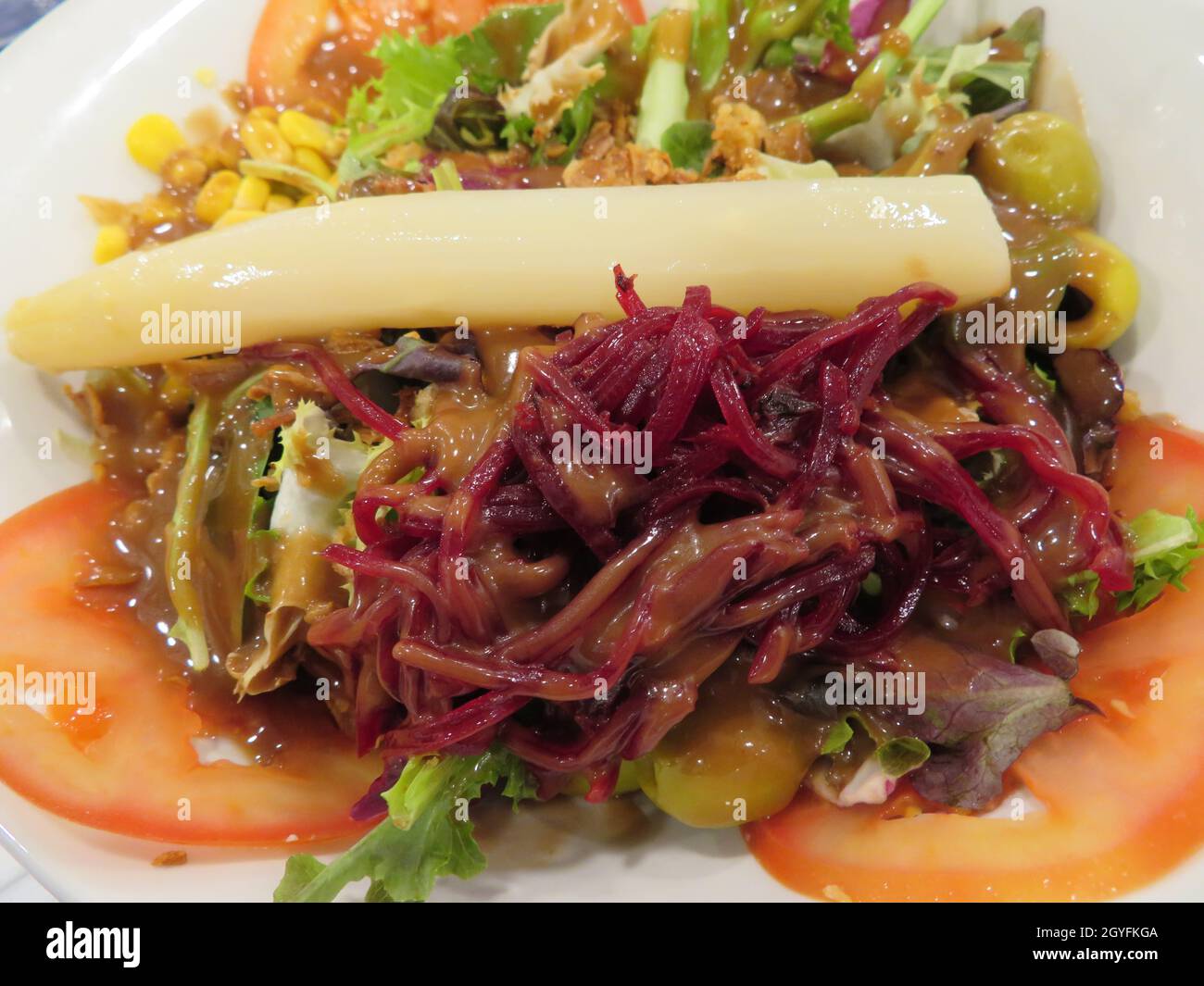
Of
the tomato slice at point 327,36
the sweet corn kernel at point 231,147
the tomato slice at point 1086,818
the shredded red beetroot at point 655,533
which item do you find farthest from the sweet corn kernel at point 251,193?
the tomato slice at point 1086,818

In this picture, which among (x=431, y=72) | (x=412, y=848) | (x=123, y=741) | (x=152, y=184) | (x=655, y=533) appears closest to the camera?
(x=655, y=533)

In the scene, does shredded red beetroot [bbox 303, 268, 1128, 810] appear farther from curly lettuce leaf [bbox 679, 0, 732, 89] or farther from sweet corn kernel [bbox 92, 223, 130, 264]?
sweet corn kernel [bbox 92, 223, 130, 264]

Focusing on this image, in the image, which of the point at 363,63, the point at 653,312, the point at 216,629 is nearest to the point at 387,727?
the point at 216,629

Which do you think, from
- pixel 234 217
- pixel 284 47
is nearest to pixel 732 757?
pixel 234 217

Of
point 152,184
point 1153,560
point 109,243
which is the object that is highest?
point 152,184

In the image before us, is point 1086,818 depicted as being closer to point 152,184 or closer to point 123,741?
point 123,741

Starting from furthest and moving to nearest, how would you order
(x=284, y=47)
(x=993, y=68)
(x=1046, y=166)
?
(x=284, y=47) → (x=993, y=68) → (x=1046, y=166)
